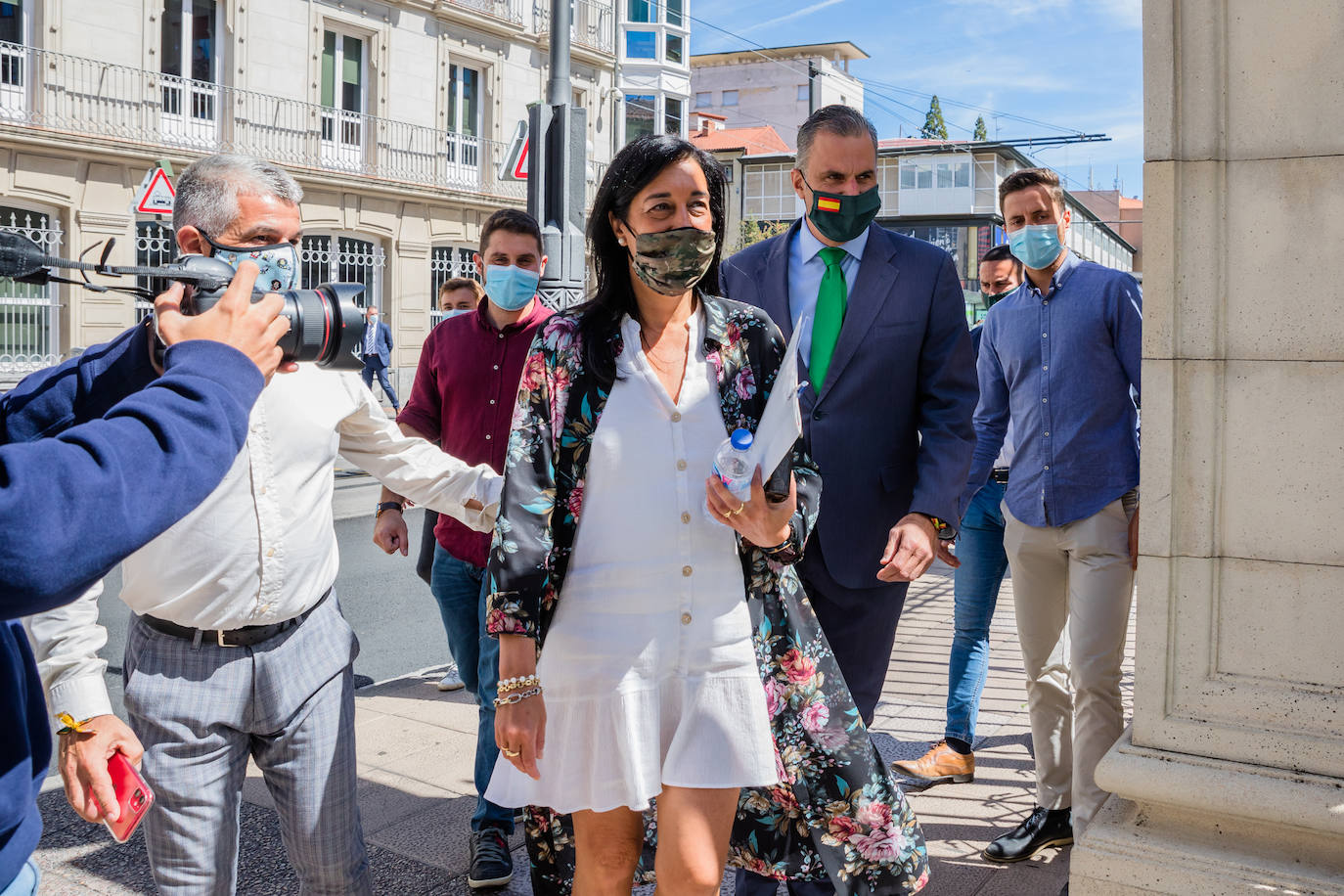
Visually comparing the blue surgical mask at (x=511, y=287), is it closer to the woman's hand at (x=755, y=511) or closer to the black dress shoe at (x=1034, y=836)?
the woman's hand at (x=755, y=511)

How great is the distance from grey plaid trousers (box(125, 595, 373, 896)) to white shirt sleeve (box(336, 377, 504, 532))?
1.35 feet

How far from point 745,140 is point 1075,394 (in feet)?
194

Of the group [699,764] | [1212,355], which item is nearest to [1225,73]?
[1212,355]

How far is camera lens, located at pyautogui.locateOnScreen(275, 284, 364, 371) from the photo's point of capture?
187 cm

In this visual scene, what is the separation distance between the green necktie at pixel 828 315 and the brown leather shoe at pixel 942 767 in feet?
6.50

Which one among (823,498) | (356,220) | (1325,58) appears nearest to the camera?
(1325,58)

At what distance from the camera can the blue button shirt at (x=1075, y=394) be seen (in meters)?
3.96

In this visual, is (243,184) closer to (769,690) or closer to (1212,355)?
(769,690)

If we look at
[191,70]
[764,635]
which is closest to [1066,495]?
[764,635]

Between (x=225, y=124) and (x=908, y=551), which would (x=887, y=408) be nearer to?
(x=908, y=551)

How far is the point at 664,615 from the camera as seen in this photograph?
2.59m

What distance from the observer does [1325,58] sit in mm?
2375

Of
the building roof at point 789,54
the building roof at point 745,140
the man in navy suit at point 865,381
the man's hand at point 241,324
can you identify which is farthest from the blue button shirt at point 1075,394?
the building roof at point 789,54

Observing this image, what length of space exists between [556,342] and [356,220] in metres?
24.3
